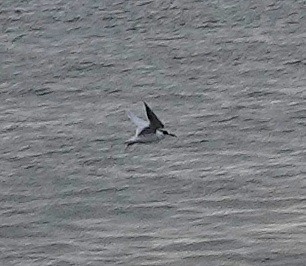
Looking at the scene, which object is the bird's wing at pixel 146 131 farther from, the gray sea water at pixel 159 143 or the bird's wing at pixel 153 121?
the gray sea water at pixel 159 143

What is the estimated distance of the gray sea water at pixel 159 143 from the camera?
26.6 meters

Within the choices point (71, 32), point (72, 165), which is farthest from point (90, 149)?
point (71, 32)

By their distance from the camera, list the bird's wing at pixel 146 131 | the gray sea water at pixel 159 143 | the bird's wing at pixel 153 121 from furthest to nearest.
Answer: the gray sea water at pixel 159 143, the bird's wing at pixel 146 131, the bird's wing at pixel 153 121

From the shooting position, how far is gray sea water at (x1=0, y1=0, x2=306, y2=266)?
26625 millimetres

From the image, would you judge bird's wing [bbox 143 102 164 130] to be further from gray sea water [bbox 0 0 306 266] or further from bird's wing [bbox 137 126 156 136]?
gray sea water [bbox 0 0 306 266]

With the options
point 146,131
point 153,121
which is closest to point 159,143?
point 146,131

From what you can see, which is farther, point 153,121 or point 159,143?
point 159,143

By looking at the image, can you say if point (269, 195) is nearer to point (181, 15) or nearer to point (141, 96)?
point (141, 96)

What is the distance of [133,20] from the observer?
1433 inches

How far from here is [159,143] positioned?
99.9 ft

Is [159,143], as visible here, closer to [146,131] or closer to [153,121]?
[146,131]

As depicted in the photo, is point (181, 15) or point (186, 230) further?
point (181, 15)

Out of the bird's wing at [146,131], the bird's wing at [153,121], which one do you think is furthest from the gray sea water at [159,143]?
the bird's wing at [153,121]

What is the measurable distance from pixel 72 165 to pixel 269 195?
441 cm
